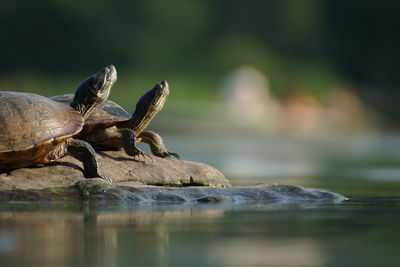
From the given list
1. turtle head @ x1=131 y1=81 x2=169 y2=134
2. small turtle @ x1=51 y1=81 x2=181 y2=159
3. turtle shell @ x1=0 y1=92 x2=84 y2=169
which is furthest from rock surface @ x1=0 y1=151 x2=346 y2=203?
turtle head @ x1=131 y1=81 x2=169 y2=134

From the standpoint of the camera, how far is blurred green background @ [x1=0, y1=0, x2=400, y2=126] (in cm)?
3538

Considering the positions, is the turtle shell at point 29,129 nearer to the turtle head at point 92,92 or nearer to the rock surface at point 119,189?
the rock surface at point 119,189

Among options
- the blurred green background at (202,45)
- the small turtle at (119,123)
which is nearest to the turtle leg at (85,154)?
the small turtle at (119,123)

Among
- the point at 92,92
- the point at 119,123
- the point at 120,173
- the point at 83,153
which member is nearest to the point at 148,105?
the point at 119,123

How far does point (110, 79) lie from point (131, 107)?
1842 cm

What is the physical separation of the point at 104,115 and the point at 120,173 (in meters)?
0.46

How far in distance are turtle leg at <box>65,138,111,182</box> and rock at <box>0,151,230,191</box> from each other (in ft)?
0.19

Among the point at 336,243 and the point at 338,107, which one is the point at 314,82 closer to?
the point at 338,107

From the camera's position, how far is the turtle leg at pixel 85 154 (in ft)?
18.0

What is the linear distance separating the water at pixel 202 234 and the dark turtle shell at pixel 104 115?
1.01 meters

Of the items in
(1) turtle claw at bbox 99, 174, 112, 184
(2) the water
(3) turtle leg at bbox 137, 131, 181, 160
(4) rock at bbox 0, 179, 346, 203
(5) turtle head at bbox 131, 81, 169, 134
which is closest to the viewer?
(2) the water

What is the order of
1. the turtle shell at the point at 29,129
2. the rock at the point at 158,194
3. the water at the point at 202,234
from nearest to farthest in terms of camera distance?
1. the water at the point at 202,234
2. the rock at the point at 158,194
3. the turtle shell at the point at 29,129

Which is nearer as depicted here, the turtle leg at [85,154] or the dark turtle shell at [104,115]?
the turtle leg at [85,154]

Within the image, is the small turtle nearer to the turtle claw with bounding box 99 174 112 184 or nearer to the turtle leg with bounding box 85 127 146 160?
the turtle leg with bounding box 85 127 146 160
